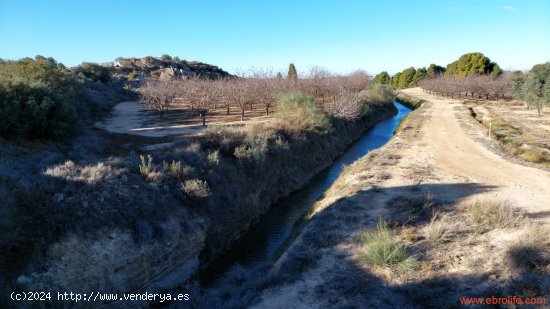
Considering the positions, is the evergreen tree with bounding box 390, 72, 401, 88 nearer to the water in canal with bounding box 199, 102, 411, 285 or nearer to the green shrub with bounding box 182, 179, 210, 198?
the water in canal with bounding box 199, 102, 411, 285

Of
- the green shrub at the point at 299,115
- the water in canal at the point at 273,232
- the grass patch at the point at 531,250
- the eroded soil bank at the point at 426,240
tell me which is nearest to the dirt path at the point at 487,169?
the eroded soil bank at the point at 426,240

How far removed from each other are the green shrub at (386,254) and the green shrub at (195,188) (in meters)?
7.80

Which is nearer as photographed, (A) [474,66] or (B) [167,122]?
(B) [167,122]

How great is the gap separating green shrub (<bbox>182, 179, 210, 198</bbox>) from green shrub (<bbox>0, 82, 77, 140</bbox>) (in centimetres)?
883

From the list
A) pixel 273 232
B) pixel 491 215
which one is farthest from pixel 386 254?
pixel 273 232

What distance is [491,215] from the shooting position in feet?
43.8

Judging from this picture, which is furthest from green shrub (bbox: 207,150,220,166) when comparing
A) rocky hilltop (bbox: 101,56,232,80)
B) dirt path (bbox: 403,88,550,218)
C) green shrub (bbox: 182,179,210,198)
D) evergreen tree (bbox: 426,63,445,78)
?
evergreen tree (bbox: 426,63,445,78)

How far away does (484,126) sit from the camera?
36.3 meters

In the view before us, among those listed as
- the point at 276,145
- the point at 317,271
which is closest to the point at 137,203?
the point at 317,271

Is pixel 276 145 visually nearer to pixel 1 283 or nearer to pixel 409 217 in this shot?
pixel 409 217

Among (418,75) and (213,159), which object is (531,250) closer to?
(213,159)

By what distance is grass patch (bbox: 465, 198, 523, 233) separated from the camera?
12867 mm

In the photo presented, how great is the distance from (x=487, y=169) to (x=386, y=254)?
44.8ft

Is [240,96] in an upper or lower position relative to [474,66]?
lower
